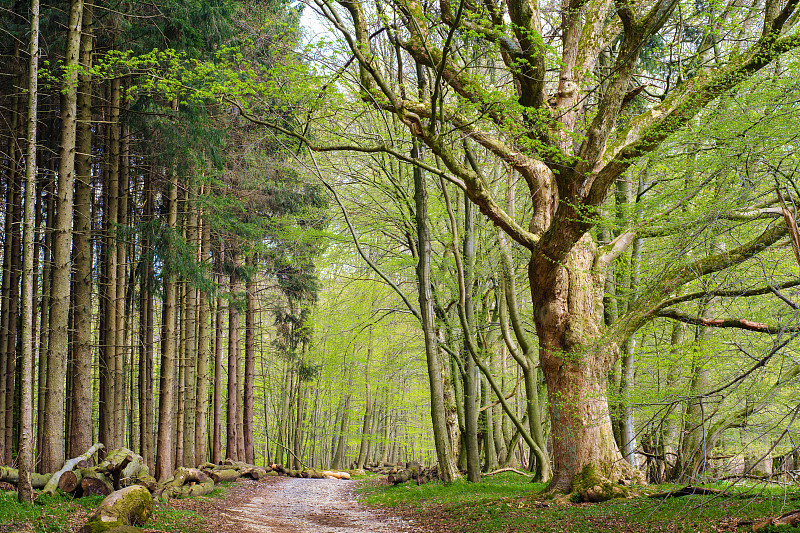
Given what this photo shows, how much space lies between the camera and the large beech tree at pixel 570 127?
6758 millimetres

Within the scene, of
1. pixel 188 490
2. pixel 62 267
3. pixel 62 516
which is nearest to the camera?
pixel 62 516

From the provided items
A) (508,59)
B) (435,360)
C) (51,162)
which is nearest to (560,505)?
(435,360)

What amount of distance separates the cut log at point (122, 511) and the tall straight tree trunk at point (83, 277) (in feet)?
9.72

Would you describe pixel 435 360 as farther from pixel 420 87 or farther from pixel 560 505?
pixel 420 87

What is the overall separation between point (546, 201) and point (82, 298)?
8130mm

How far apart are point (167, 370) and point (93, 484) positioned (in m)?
3.88

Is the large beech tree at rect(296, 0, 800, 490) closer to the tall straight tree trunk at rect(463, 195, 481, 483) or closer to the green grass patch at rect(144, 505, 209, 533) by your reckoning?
the tall straight tree trunk at rect(463, 195, 481, 483)

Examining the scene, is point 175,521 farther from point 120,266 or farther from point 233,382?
point 233,382

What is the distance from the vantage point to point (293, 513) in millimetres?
10219

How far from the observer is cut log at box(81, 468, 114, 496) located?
7.98 m

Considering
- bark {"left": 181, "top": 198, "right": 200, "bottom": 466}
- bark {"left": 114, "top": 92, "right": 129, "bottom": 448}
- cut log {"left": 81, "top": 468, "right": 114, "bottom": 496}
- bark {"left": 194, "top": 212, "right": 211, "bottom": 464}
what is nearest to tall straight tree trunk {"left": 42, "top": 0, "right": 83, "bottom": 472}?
cut log {"left": 81, "top": 468, "right": 114, "bottom": 496}

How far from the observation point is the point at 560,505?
7.45m

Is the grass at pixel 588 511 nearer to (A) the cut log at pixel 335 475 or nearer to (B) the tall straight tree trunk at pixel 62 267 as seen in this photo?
(B) the tall straight tree trunk at pixel 62 267


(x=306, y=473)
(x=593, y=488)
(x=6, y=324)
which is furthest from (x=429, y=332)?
(x=306, y=473)
